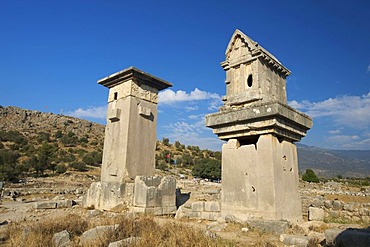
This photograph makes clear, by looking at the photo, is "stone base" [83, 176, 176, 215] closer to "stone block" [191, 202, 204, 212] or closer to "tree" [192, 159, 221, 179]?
"stone block" [191, 202, 204, 212]

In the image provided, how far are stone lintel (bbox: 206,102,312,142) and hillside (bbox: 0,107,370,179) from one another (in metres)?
25.5

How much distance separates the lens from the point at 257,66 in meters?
4.98

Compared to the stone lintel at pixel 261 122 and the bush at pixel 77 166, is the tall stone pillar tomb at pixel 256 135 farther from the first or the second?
the bush at pixel 77 166

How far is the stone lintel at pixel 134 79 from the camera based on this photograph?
9500 millimetres

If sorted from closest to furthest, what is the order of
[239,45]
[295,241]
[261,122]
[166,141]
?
1. [295,241]
2. [261,122]
3. [239,45]
4. [166,141]

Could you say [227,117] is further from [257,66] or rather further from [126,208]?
[126,208]

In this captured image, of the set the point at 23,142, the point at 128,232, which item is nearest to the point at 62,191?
the point at 128,232

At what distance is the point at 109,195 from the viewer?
8.70 metres

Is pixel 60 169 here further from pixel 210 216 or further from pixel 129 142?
pixel 210 216

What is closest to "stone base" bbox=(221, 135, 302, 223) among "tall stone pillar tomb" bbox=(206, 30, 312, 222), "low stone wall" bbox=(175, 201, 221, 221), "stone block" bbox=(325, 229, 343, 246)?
"tall stone pillar tomb" bbox=(206, 30, 312, 222)

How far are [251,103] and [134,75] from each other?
5651 mm

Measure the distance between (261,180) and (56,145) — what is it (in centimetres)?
3929

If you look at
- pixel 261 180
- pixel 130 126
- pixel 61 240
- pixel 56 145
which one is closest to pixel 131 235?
pixel 61 240

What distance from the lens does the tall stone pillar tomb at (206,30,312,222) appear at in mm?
4490
